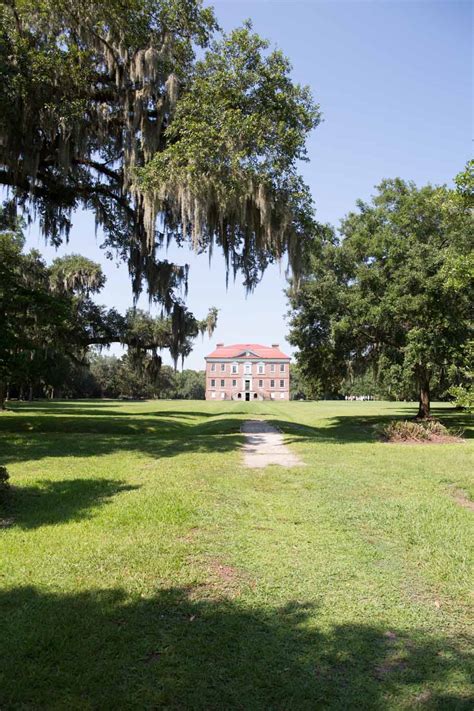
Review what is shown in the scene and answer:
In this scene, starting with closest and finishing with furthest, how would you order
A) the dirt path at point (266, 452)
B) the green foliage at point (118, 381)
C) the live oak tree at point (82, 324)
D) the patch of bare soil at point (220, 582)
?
1. the patch of bare soil at point (220, 582)
2. the dirt path at point (266, 452)
3. the live oak tree at point (82, 324)
4. the green foliage at point (118, 381)

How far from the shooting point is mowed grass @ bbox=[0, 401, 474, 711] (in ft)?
8.75

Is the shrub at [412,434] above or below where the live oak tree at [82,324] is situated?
below

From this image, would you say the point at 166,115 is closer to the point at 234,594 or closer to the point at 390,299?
the point at 390,299

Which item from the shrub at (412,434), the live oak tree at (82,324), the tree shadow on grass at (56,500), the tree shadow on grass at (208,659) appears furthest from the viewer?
the live oak tree at (82,324)

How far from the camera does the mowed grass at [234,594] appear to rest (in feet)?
8.75

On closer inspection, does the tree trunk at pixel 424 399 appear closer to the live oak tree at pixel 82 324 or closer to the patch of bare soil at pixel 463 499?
the live oak tree at pixel 82 324

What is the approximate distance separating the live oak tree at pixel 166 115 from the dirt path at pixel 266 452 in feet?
15.1

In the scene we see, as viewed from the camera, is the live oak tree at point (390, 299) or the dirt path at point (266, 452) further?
the live oak tree at point (390, 299)

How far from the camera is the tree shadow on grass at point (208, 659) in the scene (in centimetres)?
256

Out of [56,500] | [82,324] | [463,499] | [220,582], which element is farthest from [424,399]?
[220,582]

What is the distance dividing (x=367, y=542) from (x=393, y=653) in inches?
82.4

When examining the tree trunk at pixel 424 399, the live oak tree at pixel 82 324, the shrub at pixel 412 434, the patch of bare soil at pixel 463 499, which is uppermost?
the live oak tree at pixel 82 324

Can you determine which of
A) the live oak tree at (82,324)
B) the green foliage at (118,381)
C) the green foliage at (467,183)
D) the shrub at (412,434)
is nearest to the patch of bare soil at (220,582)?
the green foliage at (467,183)

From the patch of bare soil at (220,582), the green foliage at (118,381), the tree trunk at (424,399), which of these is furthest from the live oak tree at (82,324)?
the green foliage at (118,381)
